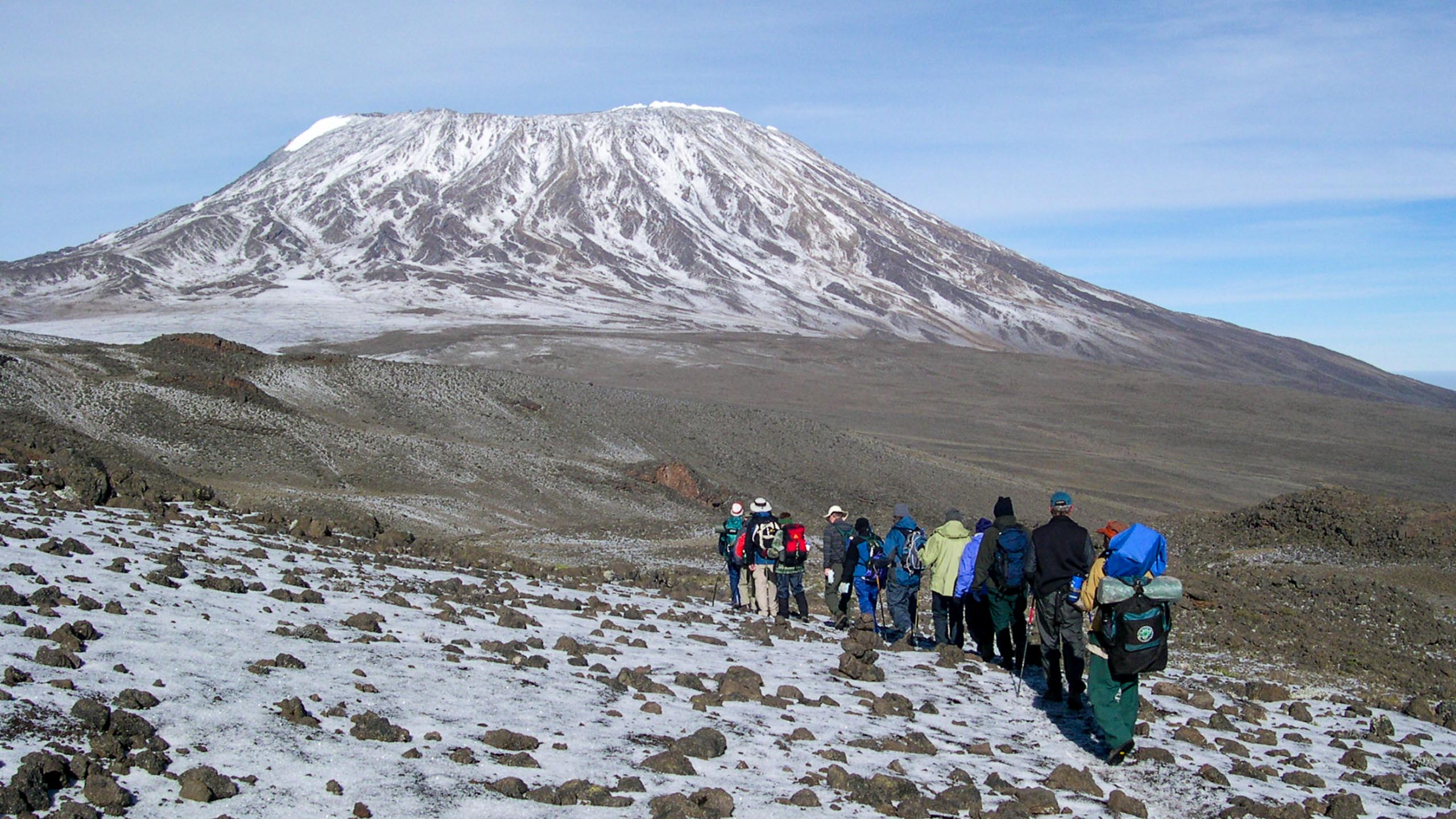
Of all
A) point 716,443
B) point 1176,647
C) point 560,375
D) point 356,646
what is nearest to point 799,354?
point 560,375

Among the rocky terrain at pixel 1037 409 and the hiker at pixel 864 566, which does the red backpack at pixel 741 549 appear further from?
the rocky terrain at pixel 1037 409

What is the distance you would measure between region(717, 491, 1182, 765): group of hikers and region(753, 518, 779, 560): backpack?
0.6 inches

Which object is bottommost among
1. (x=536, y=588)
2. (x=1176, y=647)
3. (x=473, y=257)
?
(x=1176, y=647)

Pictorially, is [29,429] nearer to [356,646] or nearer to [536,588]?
[536,588]

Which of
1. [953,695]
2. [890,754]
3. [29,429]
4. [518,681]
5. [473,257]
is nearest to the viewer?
[890,754]

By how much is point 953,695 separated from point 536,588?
567cm

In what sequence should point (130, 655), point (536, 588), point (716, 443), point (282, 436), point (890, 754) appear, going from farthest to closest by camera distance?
point (716, 443), point (282, 436), point (536, 588), point (890, 754), point (130, 655)

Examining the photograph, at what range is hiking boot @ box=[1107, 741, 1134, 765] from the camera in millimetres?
7320

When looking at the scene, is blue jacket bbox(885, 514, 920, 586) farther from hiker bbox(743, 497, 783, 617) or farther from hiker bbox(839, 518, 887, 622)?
hiker bbox(743, 497, 783, 617)

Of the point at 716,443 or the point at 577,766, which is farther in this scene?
the point at 716,443

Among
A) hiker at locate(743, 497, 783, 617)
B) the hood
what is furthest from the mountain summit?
the hood

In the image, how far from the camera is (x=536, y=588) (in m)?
13.1

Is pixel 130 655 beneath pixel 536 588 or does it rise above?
above

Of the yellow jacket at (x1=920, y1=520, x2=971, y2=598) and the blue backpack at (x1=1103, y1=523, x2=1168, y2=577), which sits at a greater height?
the blue backpack at (x1=1103, y1=523, x2=1168, y2=577)
